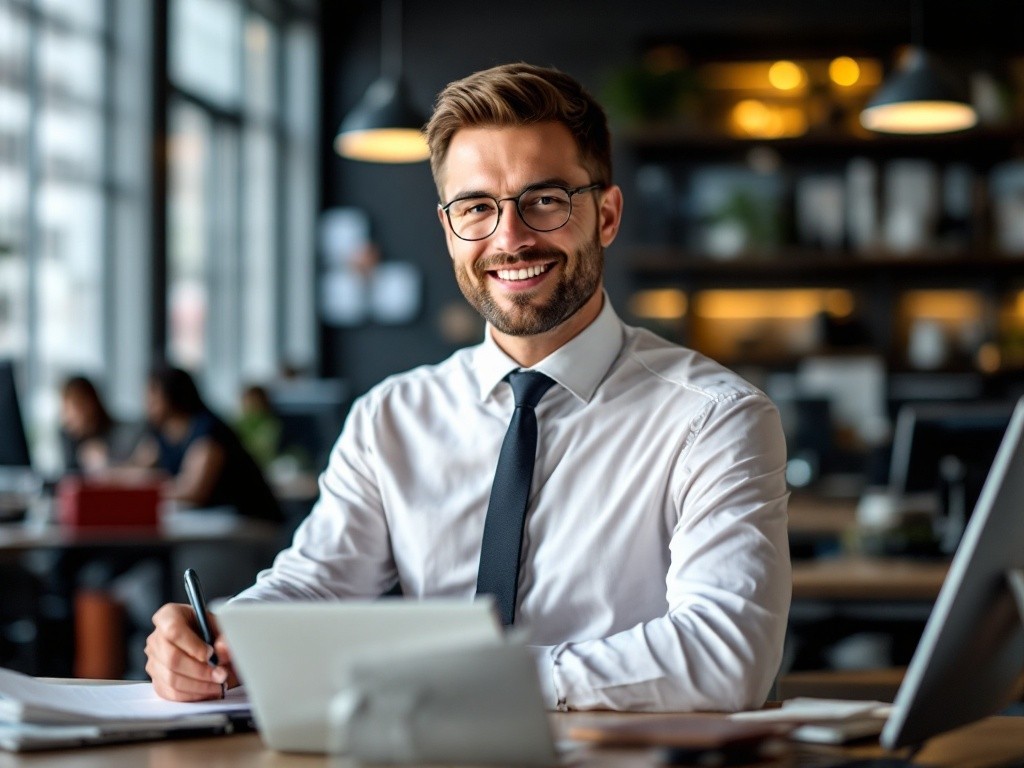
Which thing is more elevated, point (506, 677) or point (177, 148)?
point (177, 148)

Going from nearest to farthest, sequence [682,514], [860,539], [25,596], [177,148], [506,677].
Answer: [506,677]
[682,514]
[860,539]
[25,596]
[177,148]

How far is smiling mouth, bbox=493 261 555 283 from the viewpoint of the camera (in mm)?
1808

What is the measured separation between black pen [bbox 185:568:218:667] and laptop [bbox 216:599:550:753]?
279mm

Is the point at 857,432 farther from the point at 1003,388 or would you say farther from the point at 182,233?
the point at 182,233

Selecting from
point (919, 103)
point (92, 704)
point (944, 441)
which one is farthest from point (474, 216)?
point (919, 103)

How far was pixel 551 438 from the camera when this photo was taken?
5.89ft

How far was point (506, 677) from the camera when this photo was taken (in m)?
1.02

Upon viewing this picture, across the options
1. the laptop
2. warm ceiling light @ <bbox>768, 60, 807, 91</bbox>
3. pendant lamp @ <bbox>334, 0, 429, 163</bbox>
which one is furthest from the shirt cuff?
warm ceiling light @ <bbox>768, 60, 807, 91</bbox>

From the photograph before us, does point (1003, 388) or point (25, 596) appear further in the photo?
point (1003, 388)

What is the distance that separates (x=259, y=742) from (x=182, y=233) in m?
6.83

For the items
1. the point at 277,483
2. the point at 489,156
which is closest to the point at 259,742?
the point at 489,156

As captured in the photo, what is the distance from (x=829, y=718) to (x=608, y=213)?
841 millimetres

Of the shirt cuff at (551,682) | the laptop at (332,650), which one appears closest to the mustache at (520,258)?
the shirt cuff at (551,682)

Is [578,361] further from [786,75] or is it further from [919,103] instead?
[786,75]
